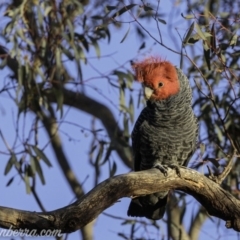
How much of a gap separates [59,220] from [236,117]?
2.32 metres

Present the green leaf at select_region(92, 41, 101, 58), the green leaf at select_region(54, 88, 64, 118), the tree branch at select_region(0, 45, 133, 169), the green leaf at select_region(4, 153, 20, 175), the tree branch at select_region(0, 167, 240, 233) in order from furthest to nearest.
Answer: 1. the tree branch at select_region(0, 45, 133, 169)
2. the green leaf at select_region(92, 41, 101, 58)
3. the green leaf at select_region(54, 88, 64, 118)
4. the green leaf at select_region(4, 153, 20, 175)
5. the tree branch at select_region(0, 167, 240, 233)

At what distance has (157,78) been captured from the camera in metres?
3.87

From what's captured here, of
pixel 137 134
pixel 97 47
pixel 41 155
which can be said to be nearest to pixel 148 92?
pixel 137 134

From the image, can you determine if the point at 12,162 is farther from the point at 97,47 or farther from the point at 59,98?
the point at 97,47

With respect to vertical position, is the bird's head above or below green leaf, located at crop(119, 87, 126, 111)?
below

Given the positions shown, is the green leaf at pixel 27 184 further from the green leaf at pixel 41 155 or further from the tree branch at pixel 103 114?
the tree branch at pixel 103 114

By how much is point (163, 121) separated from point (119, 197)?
34.7 inches

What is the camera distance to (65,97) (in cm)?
556

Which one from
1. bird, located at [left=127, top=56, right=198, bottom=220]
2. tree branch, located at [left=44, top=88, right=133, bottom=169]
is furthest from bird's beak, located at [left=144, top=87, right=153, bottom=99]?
tree branch, located at [left=44, top=88, right=133, bottom=169]

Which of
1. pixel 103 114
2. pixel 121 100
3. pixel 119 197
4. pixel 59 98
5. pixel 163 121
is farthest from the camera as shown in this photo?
pixel 103 114

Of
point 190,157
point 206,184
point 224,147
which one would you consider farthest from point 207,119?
point 206,184

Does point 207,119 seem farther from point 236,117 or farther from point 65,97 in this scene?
point 65,97

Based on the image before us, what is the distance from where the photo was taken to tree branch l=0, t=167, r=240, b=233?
9.64 ft

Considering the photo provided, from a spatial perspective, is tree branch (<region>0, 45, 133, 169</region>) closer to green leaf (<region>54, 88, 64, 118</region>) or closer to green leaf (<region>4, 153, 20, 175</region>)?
green leaf (<region>54, 88, 64, 118</region>)
